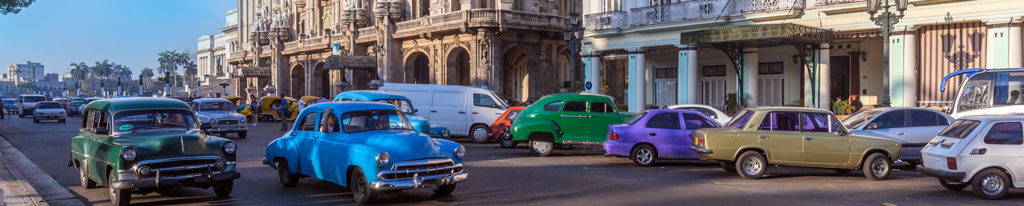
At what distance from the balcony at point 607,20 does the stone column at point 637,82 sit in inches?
50.6

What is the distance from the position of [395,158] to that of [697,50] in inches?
813

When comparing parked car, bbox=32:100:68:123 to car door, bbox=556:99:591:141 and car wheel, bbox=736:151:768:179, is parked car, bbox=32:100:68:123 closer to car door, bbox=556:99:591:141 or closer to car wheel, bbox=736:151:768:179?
car door, bbox=556:99:591:141

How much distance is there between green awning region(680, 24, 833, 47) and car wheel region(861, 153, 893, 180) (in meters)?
8.87

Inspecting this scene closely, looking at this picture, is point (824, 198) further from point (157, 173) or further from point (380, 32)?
point (380, 32)

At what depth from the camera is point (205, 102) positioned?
2484 cm

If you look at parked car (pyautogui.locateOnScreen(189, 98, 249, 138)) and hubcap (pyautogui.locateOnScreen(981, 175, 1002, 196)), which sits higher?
parked car (pyautogui.locateOnScreen(189, 98, 249, 138))

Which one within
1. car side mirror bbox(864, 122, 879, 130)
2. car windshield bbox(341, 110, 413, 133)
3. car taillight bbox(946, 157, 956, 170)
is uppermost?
car windshield bbox(341, 110, 413, 133)

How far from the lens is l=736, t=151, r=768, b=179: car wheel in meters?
12.8

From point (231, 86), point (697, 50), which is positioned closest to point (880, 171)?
point (697, 50)

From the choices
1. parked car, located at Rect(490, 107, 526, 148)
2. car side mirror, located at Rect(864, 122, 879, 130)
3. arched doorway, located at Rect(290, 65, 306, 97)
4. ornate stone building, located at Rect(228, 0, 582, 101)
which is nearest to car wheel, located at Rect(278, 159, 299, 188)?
parked car, located at Rect(490, 107, 526, 148)

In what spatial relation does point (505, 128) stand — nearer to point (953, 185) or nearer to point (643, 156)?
point (643, 156)

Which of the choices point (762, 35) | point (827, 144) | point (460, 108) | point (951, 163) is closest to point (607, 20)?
point (762, 35)

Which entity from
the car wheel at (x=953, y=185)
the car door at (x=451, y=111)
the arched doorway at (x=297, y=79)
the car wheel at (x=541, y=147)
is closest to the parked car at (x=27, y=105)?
the arched doorway at (x=297, y=79)

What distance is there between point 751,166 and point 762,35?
9.54m
